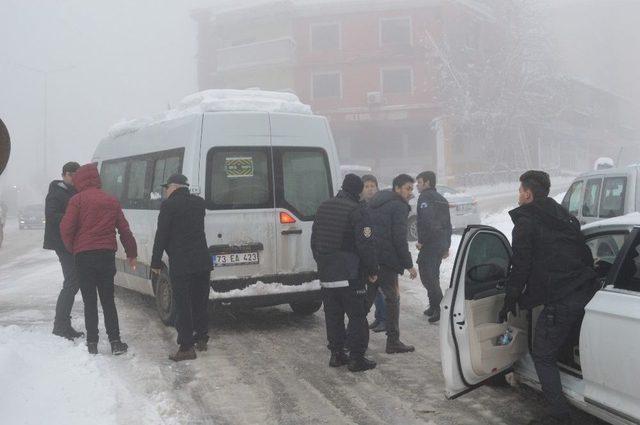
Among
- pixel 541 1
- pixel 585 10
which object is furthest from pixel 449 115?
pixel 585 10

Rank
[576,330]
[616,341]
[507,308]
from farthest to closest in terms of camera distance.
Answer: [507,308], [576,330], [616,341]

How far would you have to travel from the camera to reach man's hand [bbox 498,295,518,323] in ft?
14.3

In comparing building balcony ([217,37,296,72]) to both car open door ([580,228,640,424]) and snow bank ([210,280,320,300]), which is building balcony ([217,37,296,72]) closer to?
snow bank ([210,280,320,300])

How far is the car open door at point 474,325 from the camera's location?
4301 mm

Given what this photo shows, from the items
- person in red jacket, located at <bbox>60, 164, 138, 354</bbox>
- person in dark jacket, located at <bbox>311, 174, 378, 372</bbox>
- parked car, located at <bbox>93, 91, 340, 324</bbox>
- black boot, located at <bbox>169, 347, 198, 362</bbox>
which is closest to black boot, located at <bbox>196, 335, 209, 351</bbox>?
black boot, located at <bbox>169, 347, 198, 362</bbox>

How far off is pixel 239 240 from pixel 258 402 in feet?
8.13

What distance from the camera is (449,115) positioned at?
35.2 meters

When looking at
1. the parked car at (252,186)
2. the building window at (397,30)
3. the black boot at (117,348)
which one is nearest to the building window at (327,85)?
the building window at (397,30)

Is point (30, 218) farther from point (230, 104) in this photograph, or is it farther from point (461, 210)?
point (230, 104)

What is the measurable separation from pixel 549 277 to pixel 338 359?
8.10ft

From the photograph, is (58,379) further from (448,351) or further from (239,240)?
(448,351)

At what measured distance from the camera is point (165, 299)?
7.91m

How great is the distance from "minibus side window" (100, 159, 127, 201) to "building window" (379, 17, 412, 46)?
92.2ft

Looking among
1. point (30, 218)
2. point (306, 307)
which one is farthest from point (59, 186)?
point (30, 218)
